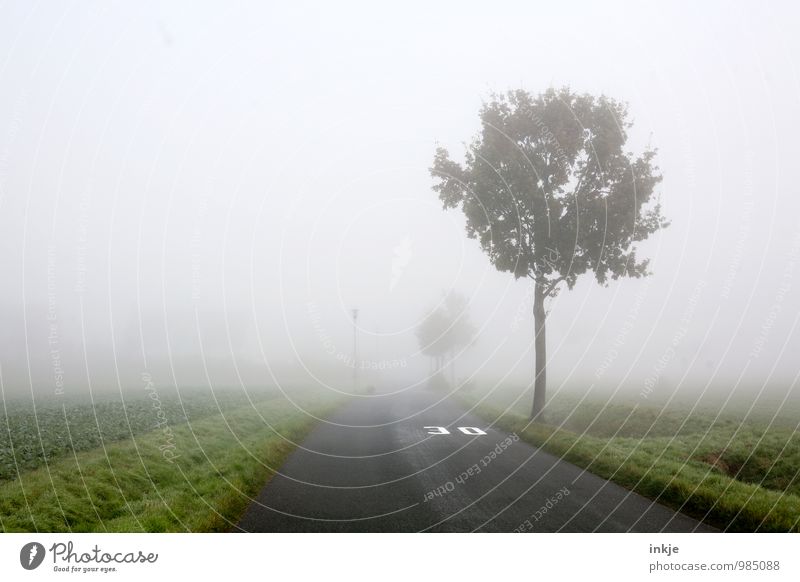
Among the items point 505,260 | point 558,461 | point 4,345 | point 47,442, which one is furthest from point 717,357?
point 4,345

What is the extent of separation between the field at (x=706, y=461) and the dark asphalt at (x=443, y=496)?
1.94 ft

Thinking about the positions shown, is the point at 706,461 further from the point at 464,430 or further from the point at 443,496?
the point at 464,430

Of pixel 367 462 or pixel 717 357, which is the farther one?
pixel 717 357

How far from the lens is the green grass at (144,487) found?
7.04 metres

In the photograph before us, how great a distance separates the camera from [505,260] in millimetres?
21484

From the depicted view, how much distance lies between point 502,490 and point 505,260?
1381 centimetres

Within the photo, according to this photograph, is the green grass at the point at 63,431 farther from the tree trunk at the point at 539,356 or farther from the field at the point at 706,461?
the tree trunk at the point at 539,356

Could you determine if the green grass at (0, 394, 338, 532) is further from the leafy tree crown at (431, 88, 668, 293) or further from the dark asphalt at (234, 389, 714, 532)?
the leafy tree crown at (431, 88, 668, 293)

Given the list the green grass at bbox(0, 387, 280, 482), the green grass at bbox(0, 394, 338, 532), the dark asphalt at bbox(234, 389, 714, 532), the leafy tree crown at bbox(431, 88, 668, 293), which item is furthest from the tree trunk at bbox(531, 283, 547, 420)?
the green grass at bbox(0, 387, 280, 482)

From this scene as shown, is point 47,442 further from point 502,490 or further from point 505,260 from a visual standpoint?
point 505,260

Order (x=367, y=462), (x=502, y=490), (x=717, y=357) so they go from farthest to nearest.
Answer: (x=717, y=357) < (x=367, y=462) < (x=502, y=490)

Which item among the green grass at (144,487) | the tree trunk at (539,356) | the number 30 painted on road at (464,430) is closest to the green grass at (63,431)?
the green grass at (144,487)

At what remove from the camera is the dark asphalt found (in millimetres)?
7066

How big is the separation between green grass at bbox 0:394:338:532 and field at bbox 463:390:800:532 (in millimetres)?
7587
